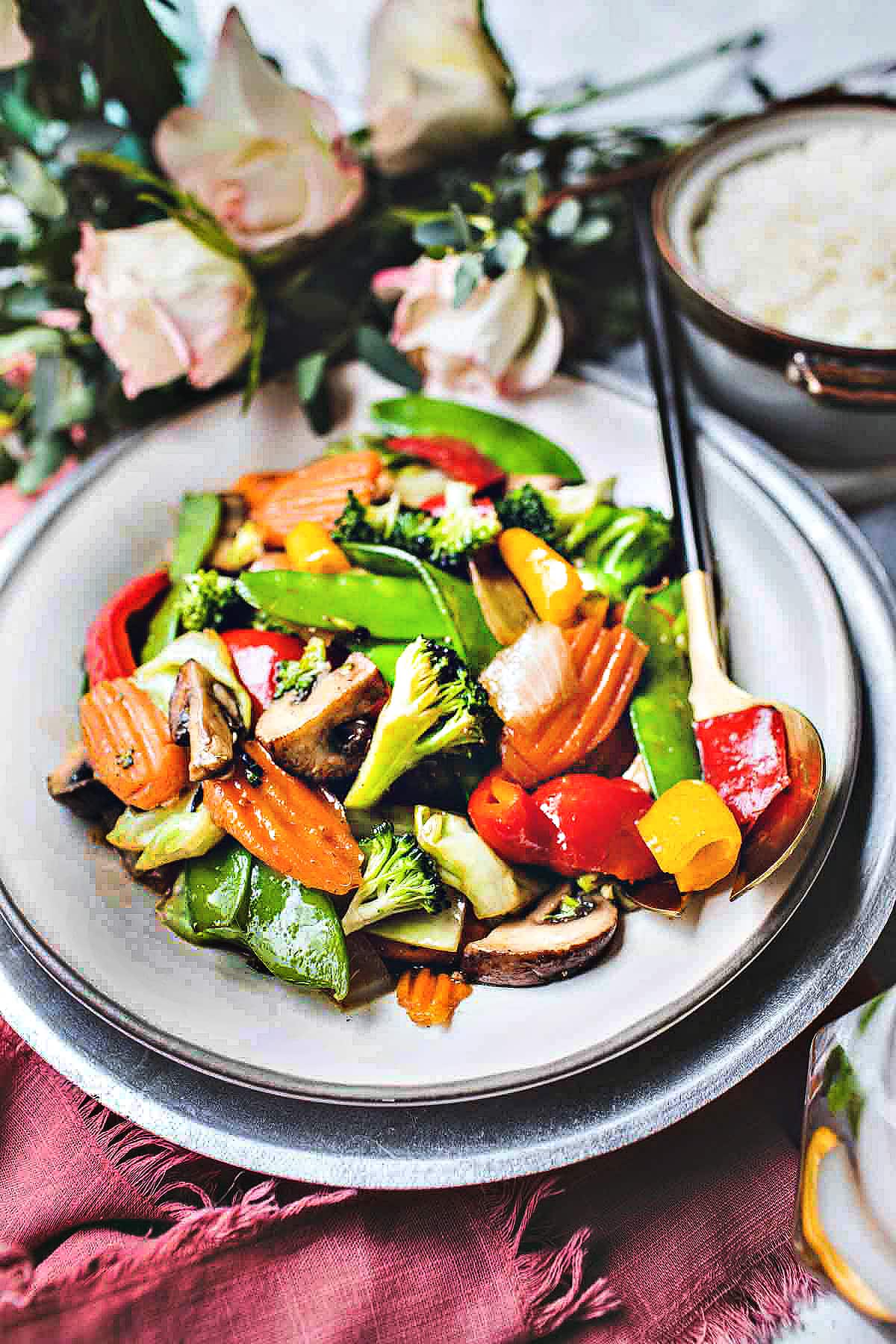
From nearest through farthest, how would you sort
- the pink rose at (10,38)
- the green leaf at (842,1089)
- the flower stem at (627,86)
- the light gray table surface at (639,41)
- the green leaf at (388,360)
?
the green leaf at (842,1089) < the pink rose at (10,38) < the green leaf at (388,360) < the flower stem at (627,86) < the light gray table surface at (639,41)

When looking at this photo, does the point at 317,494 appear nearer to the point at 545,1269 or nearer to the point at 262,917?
the point at 262,917

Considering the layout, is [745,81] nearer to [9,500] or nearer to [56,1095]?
[9,500]

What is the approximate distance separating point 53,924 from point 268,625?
2.22ft

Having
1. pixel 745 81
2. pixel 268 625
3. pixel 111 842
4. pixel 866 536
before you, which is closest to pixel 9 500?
pixel 268 625

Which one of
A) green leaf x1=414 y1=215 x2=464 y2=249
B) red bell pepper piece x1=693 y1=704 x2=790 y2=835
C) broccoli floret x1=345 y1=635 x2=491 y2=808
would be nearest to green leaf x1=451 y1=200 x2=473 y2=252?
green leaf x1=414 y1=215 x2=464 y2=249

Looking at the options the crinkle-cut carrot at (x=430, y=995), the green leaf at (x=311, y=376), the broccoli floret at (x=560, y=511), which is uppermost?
the green leaf at (x=311, y=376)

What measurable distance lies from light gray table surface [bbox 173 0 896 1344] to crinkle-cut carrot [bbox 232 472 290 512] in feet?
5.09

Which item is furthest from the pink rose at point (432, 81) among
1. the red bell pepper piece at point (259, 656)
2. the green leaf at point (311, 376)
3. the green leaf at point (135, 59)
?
the red bell pepper piece at point (259, 656)

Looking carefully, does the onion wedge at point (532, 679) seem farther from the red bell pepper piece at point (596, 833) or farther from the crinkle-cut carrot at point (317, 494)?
the crinkle-cut carrot at point (317, 494)

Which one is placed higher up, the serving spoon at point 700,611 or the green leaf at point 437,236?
the green leaf at point 437,236

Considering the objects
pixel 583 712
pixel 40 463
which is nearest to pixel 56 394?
pixel 40 463

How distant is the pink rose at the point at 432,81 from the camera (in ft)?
8.14

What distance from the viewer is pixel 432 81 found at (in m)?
2.49

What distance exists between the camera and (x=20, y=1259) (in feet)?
4.93
